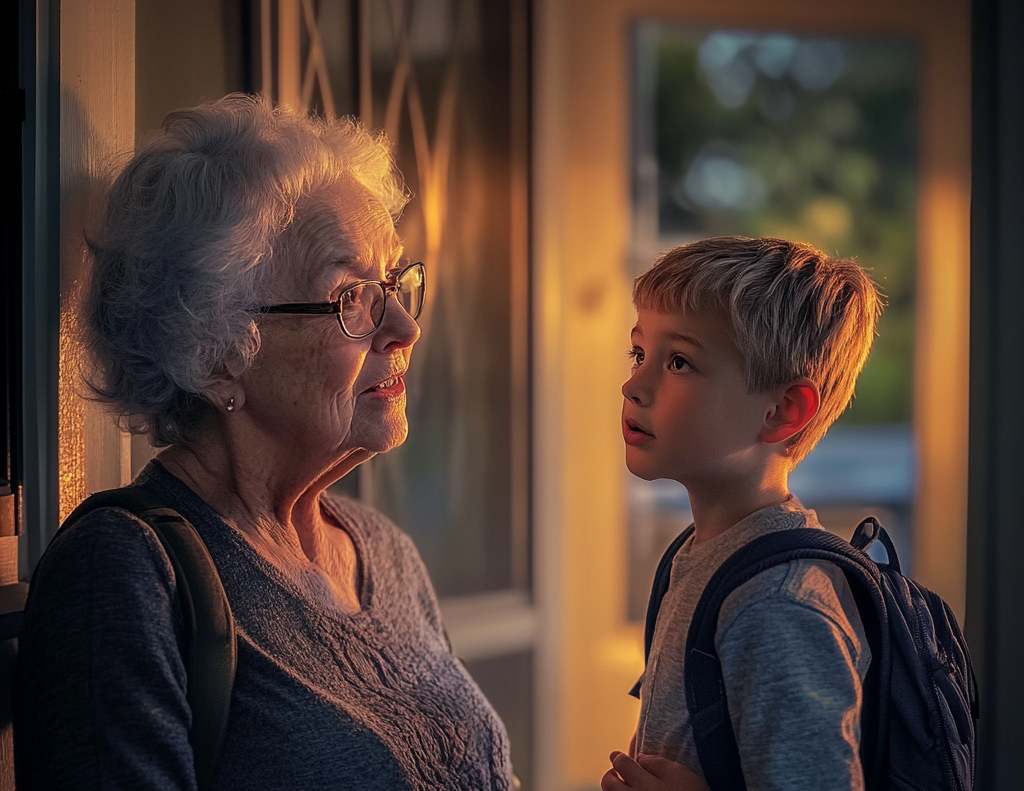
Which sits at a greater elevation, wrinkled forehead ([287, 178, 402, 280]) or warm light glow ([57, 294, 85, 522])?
wrinkled forehead ([287, 178, 402, 280])

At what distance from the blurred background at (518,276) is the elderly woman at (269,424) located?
0.57ft

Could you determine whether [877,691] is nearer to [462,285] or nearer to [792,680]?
[792,680]

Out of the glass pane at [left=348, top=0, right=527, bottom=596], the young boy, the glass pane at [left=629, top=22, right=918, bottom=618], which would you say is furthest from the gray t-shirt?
the glass pane at [left=629, top=22, right=918, bottom=618]

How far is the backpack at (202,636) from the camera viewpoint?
105 cm

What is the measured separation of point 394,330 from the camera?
1317 millimetres

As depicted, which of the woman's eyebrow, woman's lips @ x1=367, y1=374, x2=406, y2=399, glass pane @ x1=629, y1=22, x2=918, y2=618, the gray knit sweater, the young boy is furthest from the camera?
glass pane @ x1=629, y1=22, x2=918, y2=618

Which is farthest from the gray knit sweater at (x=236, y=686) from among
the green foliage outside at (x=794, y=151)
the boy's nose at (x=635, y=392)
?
the green foliage outside at (x=794, y=151)

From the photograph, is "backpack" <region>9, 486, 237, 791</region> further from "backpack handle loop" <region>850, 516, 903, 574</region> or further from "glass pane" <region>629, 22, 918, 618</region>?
"glass pane" <region>629, 22, 918, 618</region>

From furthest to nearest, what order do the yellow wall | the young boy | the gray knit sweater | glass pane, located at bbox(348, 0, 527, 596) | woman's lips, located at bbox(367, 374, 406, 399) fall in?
1. the yellow wall
2. glass pane, located at bbox(348, 0, 527, 596)
3. woman's lips, located at bbox(367, 374, 406, 399)
4. the young boy
5. the gray knit sweater

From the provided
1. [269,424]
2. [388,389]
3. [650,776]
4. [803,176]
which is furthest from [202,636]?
[803,176]

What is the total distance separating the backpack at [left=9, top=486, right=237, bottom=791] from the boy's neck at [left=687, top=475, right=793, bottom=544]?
60 cm

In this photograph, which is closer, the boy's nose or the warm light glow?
the boy's nose

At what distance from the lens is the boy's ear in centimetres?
121

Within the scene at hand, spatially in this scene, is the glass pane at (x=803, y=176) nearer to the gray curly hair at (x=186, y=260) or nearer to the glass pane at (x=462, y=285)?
the glass pane at (x=462, y=285)
